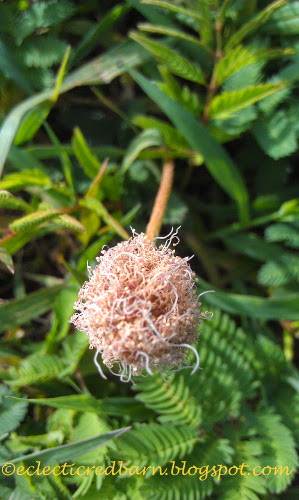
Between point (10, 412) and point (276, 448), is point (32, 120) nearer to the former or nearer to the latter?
point (10, 412)

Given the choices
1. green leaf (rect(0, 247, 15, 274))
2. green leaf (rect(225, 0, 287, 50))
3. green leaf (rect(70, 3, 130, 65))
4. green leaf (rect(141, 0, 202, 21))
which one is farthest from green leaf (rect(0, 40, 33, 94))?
green leaf (rect(225, 0, 287, 50))

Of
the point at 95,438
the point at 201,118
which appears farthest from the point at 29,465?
the point at 201,118

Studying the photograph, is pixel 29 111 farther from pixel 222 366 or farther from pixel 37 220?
pixel 222 366

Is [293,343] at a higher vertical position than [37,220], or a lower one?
lower

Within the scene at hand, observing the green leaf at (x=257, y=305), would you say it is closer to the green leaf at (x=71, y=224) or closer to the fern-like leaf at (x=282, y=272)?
the fern-like leaf at (x=282, y=272)

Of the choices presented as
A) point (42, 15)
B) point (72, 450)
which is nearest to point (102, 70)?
point (42, 15)

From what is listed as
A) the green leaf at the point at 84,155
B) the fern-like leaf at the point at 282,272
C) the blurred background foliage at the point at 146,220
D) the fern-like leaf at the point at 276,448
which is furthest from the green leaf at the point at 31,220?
the fern-like leaf at the point at 276,448

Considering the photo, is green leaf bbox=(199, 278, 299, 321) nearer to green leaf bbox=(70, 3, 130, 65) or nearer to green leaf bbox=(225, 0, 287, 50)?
green leaf bbox=(225, 0, 287, 50)
